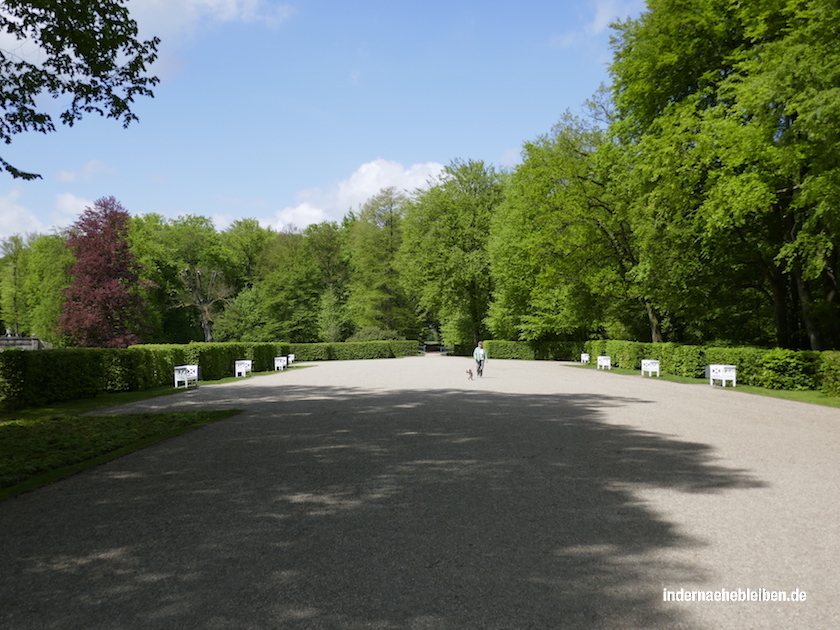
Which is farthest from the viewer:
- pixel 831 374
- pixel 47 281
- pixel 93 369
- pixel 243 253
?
pixel 243 253

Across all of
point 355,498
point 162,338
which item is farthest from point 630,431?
point 162,338

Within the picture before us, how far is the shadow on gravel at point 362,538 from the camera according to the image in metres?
→ 3.54

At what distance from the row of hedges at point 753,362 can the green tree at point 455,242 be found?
20.9 m

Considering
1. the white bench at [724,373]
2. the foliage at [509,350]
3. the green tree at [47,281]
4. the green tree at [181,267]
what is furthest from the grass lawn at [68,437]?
the green tree at [181,267]

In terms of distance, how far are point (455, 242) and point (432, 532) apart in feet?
160

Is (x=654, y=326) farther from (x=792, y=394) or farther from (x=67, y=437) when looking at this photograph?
(x=67, y=437)

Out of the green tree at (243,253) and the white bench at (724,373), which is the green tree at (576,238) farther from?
the green tree at (243,253)

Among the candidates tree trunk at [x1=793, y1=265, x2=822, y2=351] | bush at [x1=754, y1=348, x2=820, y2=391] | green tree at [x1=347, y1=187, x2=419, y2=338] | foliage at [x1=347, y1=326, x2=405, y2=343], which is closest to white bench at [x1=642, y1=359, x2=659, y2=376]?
tree trunk at [x1=793, y1=265, x2=822, y2=351]

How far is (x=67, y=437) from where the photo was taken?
982cm

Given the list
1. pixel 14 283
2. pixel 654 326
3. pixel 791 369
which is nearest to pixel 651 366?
pixel 654 326

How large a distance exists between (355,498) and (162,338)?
2467 inches

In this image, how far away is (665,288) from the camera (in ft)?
78.8

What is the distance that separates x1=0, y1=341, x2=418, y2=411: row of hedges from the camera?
559 inches

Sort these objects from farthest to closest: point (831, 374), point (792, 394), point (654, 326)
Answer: point (654, 326), point (792, 394), point (831, 374)
